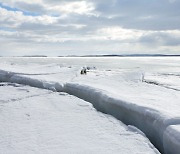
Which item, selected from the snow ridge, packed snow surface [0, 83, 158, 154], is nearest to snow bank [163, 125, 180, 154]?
the snow ridge

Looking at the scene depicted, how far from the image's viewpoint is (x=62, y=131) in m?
3.73

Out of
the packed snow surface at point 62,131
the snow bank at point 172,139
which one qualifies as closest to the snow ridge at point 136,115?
the snow bank at point 172,139

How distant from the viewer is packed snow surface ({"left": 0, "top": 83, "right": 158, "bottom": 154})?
3105 millimetres

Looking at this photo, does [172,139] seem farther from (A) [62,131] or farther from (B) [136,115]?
(A) [62,131]

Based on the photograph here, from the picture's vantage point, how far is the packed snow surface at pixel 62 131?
3.11 meters

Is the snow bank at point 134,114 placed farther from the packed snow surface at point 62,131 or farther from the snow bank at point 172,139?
the packed snow surface at point 62,131

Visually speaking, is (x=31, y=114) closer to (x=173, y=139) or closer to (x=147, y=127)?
(x=147, y=127)

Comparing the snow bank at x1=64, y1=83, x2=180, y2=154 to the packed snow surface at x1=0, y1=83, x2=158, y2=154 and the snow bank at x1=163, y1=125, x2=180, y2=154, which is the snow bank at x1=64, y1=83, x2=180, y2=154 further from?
the packed snow surface at x1=0, y1=83, x2=158, y2=154

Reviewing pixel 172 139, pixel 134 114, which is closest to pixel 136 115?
pixel 134 114

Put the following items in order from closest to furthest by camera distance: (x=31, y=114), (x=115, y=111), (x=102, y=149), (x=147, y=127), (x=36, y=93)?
(x=102, y=149), (x=147, y=127), (x=31, y=114), (x=115, y=111), (x=36, y=93)

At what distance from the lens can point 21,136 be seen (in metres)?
3.46

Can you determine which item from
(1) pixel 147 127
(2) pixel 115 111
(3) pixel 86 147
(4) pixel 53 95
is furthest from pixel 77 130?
(4) pixel 53 95

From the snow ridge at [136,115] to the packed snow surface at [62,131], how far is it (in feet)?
0.81

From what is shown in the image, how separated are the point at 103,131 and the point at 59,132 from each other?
606 mm
